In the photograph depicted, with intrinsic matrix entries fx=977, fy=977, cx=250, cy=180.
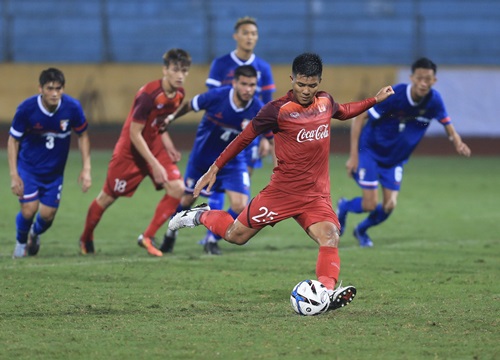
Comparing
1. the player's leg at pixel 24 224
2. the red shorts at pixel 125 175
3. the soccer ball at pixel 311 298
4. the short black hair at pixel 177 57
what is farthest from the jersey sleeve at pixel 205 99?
the soccer ball at pixel 311 298

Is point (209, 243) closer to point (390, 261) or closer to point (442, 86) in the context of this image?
point (390, 261)

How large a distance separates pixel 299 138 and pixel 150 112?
3.46 m

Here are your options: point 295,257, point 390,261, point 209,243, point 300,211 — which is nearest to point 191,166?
point 209,243

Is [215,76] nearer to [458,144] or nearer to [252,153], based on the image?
[252,153]

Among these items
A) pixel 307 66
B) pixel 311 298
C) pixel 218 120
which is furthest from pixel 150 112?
pixel 311 298

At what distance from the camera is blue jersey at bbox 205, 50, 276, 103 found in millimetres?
11695

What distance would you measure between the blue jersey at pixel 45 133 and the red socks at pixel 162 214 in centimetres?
112

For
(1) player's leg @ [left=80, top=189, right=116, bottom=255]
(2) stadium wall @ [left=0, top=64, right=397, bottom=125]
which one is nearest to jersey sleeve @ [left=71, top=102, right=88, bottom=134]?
(1) player's leg @ [left=80, top=189, right=116, bottom=255]

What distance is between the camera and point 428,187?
16.7 metres

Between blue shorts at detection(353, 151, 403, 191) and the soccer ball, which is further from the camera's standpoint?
blue shorts at detection(353, 151, 403, 191)

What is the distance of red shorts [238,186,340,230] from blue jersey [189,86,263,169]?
2.97m

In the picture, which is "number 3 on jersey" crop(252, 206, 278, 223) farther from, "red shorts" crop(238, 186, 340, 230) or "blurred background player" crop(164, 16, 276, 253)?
"blurred background player" crop(164, 16, 276, 253)

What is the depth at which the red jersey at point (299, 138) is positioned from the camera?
7.10m

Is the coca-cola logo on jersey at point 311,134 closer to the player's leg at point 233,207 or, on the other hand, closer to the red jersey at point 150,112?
the player's leg at point 233,207
